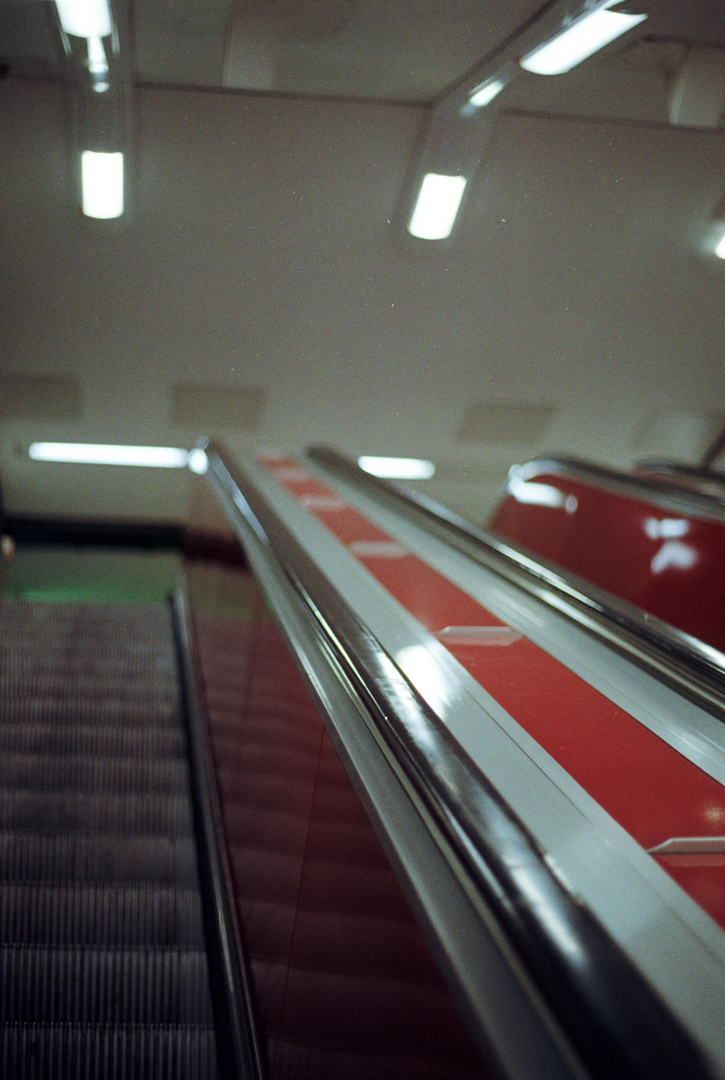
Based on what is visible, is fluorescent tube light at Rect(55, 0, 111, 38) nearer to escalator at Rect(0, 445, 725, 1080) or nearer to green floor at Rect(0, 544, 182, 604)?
escalator at Rect(0, 445, 725, 1080)

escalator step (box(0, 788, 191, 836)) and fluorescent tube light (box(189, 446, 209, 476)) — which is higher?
fluorescent tube light (box(189, 446, 209, 476))

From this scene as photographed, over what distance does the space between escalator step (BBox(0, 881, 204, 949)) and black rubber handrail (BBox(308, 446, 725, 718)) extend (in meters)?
1.18

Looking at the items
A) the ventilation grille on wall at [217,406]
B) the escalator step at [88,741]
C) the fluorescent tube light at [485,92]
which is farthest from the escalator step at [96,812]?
the fluorescent tube light at [485,92]

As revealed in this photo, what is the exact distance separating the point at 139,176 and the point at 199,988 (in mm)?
1648

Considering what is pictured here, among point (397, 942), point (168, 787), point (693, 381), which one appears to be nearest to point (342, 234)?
point (693, 381)

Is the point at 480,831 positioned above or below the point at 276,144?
below

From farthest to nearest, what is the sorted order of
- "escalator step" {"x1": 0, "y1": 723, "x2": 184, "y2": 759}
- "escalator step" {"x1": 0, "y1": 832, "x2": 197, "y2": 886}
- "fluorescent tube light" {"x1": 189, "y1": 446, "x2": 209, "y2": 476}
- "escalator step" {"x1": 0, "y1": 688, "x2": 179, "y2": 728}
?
"fluorescent tube light" {"x1": 189, "y1": 446, "x2": 209, "y2": 476} < "escalator step" {"x1": 0, "y1": 688, "x2": 179, "y2": 728} < "escalator step" {"x1": 0, "y1": 723, "x2": 184, "y2": 759} < "escalator step" {"x1": 0, "y1": 832, "x2": 197, "y2": 886}

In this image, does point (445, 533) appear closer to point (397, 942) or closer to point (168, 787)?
point (168, 787)

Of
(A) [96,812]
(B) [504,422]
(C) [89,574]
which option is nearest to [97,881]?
(A) [96,812]

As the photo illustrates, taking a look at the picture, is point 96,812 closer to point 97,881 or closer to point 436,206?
point 97,881

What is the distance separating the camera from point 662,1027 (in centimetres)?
64

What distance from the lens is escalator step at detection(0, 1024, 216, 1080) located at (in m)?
1.62

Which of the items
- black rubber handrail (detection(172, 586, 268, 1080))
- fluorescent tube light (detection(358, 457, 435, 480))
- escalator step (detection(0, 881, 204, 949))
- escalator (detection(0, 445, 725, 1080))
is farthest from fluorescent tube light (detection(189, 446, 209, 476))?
escalator step (detection(0, 881, 204, 949))

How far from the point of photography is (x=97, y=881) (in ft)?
7.16
